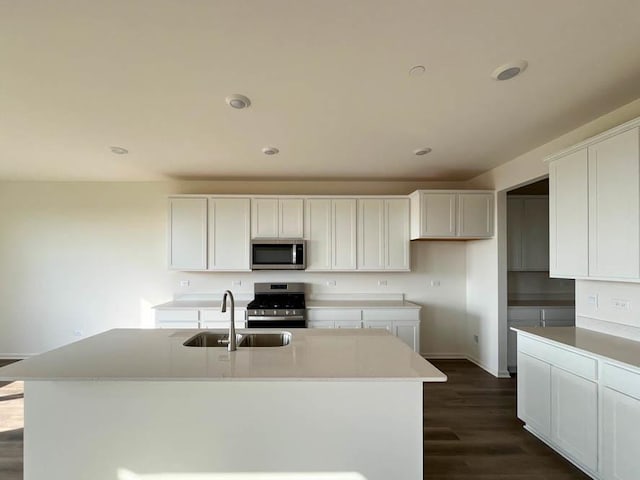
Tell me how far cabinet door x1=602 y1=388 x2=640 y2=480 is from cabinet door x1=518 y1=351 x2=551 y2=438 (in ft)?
1.49

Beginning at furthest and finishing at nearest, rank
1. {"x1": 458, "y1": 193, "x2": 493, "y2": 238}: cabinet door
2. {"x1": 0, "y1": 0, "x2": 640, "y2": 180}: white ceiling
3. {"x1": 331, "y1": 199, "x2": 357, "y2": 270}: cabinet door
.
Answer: {"x1": 331, "y1": 199, "x2": 357, "y2": 270}: cabinet door < {"x1": 458, "y1": 193, "x2": 493, "y2": 238}: cabinet door < {"x1": 0, "y1": 0, "x2": 640, "y2": 180}: white ceiling

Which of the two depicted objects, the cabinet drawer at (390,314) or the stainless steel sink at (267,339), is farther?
the cabinet drawer at (390,314)

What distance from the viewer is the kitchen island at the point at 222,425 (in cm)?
160

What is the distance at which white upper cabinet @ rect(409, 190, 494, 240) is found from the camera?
13.0 feet

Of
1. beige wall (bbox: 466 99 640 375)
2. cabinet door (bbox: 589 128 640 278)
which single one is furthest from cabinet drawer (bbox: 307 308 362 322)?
cabinet door (bbox: 589 128 640 278)

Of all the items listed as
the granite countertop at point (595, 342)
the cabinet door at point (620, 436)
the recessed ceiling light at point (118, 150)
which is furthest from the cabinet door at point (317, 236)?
the cabinet door at point (620, 436)

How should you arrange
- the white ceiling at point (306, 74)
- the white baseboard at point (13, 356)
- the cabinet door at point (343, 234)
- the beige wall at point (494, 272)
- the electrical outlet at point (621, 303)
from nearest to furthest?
the white ceiling at point (306, 74) → the electrical outlet at point (621, 303) → the beige wall at point (494, 272) → the cabinet door at point (343, 234) → the white baseboard at point (13, 356)

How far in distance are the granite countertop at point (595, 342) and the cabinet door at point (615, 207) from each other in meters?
0.49

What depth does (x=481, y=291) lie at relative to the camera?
4180 millimetres

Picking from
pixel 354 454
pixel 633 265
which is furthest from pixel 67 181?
pixel 633 265

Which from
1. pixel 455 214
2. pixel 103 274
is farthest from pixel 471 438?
pixel 103 274

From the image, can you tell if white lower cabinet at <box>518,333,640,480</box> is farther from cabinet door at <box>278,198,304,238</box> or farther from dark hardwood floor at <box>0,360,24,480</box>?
dark hardwood floor at <box>0,360,24,480</box>

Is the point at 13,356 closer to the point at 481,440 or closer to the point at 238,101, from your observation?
the point at 238,101

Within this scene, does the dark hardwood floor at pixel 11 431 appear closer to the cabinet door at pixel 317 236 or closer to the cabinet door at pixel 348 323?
the cabinet door at pixel 348 323
